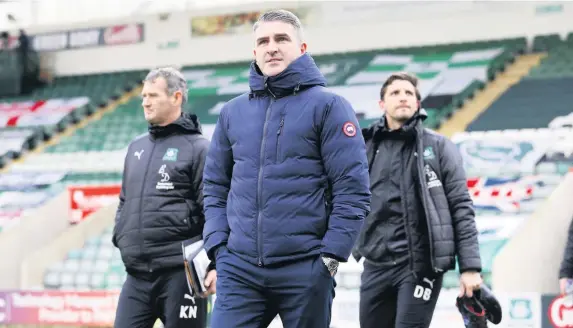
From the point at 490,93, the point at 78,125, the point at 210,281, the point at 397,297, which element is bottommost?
the point at 78,125

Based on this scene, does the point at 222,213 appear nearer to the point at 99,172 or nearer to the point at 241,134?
the point at 241,134

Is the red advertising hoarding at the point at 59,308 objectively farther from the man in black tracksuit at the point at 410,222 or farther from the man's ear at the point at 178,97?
the man in black tracksuit at the point at 410,222

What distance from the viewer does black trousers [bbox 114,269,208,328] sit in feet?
16.8

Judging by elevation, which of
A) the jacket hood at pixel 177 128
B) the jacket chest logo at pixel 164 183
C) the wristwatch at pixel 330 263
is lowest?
the jacket chest logo at pixel 164 183

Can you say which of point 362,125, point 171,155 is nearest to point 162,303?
point 171,155

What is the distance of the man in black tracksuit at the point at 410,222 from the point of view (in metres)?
4.93

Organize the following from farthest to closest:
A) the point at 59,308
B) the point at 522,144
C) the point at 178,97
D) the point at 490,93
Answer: the point at 490,93 → the point at 522,144 → the point at 59,308 → the point at 178,97

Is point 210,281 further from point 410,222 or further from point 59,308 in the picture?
point 59,308

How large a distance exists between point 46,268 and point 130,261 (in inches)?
266

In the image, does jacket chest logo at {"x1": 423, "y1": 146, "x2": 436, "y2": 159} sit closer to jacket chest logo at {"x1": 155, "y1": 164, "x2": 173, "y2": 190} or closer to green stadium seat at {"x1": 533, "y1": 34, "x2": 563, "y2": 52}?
jacket chest logo at {"x1": 155, "y1": 164, "x2": 173, "y2": 190}

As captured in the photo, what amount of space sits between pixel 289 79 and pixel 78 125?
17630 millimetres

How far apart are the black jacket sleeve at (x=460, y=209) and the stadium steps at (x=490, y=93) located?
34.1 ft

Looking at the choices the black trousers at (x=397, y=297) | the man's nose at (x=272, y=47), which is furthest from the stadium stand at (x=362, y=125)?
the man's nose at (x=272, y=47)

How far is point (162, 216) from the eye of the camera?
16.9ft
